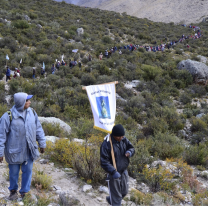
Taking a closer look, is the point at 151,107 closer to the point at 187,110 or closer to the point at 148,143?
the point at 187,110

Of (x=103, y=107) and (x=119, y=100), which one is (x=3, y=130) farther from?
(x=119, y=100)

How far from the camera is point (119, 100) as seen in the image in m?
11.9

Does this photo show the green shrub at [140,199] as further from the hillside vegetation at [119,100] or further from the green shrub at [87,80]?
the green shrub at [87,80]

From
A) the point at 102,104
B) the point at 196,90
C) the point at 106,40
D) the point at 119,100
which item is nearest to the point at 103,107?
the point at 102,104

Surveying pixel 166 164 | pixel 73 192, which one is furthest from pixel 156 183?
pixel 73 192

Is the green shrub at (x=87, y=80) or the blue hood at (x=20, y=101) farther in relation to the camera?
the green shrub at (x=87, y=80)

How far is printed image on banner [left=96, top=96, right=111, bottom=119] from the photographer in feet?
10.8

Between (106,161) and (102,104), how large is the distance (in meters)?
0.97

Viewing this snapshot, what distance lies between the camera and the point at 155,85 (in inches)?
604

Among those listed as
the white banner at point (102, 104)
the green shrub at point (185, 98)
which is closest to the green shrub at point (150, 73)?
the green shrub at point (185, 98)

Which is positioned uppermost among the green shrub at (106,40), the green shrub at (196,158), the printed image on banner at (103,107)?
the green shrub at (106,40)

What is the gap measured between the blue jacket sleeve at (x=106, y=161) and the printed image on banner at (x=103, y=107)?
0.52 meters

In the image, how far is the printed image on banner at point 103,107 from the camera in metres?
3.28

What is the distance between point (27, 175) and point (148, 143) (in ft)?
15.7
